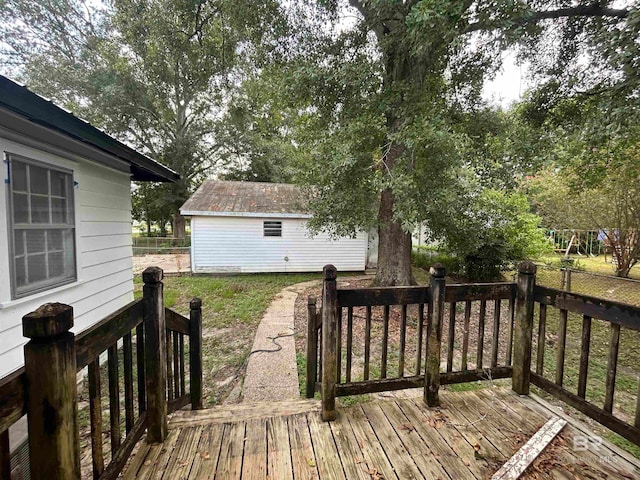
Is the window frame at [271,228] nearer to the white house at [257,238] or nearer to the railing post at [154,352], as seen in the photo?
the white house at [257,238]

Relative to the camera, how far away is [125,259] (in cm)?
484

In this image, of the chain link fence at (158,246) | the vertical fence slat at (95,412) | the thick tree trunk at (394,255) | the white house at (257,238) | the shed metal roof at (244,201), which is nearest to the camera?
the vertical fence slat at (95,412)

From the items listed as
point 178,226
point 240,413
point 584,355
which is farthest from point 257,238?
point 178,226

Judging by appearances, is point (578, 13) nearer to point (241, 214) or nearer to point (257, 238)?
point (241, 214)

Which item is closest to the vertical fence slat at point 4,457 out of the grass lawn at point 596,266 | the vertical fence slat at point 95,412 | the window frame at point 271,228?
the vertical fence slat at point 95,412

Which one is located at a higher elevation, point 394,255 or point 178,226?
point 178,226

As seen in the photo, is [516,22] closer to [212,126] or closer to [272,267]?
[272,267]

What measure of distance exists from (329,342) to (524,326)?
1.67m

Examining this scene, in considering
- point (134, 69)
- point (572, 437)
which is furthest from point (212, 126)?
point (572, 437)

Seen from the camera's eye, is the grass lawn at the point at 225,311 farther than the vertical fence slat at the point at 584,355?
Yes

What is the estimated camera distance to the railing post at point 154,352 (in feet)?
6.07

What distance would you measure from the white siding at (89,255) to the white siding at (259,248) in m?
5.46

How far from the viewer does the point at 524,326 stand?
245cm

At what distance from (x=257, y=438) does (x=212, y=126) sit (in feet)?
62.9
